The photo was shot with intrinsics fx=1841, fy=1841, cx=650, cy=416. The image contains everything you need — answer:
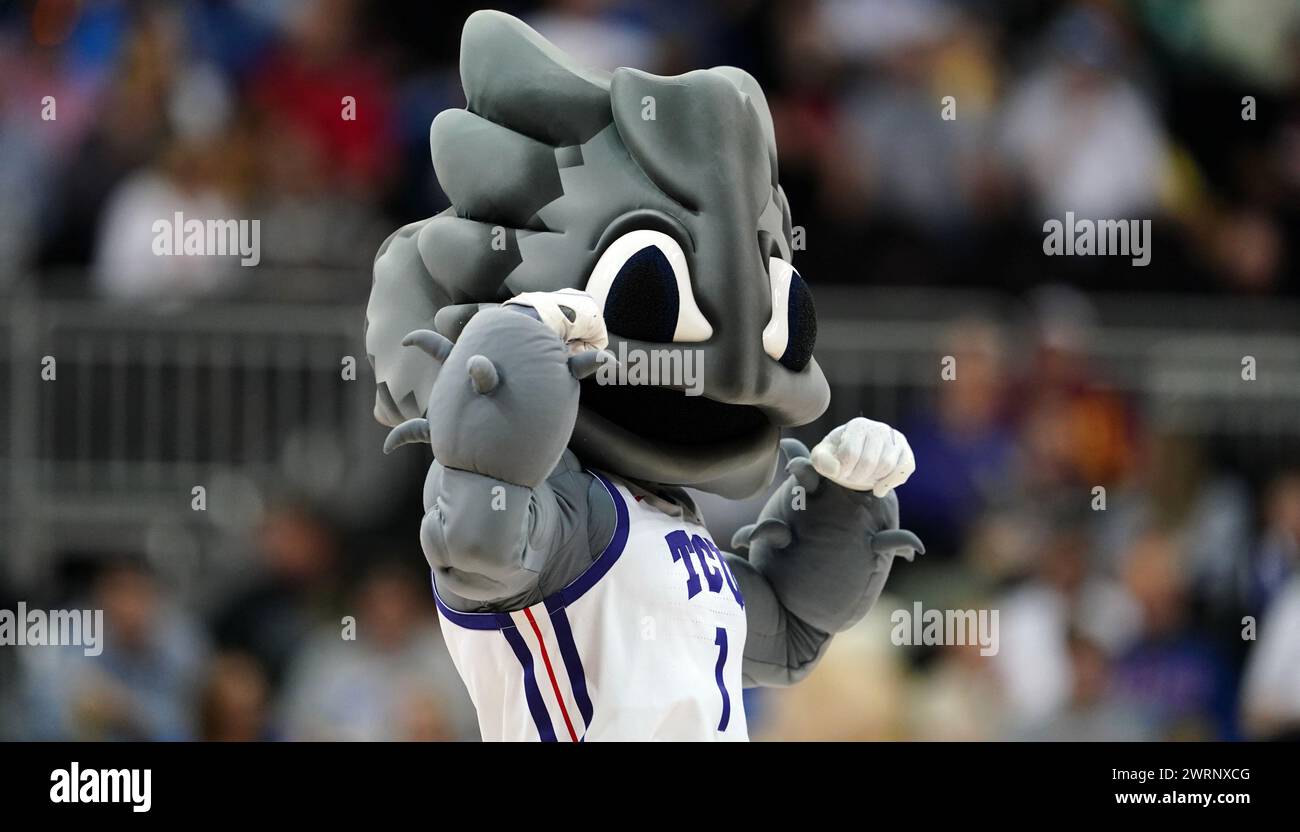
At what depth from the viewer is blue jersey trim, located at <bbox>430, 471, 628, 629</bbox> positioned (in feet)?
6.74

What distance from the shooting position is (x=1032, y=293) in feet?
15.6

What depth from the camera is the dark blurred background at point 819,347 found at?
4184mm

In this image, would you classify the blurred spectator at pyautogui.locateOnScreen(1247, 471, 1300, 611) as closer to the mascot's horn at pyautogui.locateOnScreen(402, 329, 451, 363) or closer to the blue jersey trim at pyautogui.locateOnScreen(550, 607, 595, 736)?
the blue jersey trim at pyautogui.locateOnScreen(550, 607, 595, 736)

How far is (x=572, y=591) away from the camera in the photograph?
206 centimetres

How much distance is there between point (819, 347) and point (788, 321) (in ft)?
7.73

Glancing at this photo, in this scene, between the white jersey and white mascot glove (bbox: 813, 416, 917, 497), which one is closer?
the white jersey

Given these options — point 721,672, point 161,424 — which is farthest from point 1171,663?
point 721,672

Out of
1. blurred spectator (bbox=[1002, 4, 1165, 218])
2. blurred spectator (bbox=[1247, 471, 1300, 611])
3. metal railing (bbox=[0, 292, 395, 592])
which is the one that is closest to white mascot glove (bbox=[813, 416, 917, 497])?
metal railing (bbox=[0, 292, 395, 592])

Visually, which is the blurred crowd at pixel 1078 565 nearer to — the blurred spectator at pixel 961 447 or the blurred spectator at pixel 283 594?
the blurred spectator at pixel 961 447

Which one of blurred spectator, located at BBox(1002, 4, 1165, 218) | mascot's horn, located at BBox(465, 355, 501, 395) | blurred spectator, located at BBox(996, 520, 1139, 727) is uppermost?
blurred spectator, located at BBox(1002, 4, 1165, 218)

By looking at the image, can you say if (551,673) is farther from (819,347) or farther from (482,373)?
(819,347)

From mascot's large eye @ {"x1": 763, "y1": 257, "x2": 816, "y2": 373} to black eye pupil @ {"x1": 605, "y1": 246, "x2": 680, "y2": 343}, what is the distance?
5.1 inches
